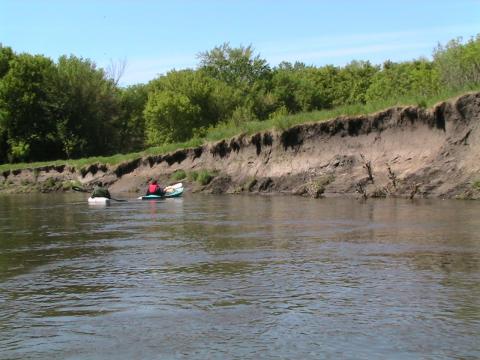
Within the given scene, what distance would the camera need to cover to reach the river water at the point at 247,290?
819 centimetres

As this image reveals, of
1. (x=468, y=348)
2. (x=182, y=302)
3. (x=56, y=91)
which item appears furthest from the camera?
(x=56, y=91)

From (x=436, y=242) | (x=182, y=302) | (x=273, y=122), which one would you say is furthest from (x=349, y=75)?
(x=182, y=302)

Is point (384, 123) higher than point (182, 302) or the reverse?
higher

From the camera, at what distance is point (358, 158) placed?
3528cm

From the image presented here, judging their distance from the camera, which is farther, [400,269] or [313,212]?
[313,212]

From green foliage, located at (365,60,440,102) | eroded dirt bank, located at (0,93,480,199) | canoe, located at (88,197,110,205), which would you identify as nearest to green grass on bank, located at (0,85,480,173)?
eroded dirt bank, located at (0,93,480,199)

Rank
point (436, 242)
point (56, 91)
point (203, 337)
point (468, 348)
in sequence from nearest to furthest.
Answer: point (468, 348), point (203, 337), point (436, 242), point (56, 91)

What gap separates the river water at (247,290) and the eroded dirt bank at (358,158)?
949 cm

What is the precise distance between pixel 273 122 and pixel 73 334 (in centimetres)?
3335

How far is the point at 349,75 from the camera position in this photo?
96.8 metres

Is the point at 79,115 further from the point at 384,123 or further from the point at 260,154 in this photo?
the point at 384,123

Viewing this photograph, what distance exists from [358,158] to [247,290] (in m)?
25.1

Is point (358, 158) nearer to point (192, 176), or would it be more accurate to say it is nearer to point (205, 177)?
point (205, 177)

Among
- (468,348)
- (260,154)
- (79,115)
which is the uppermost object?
(79,115)
